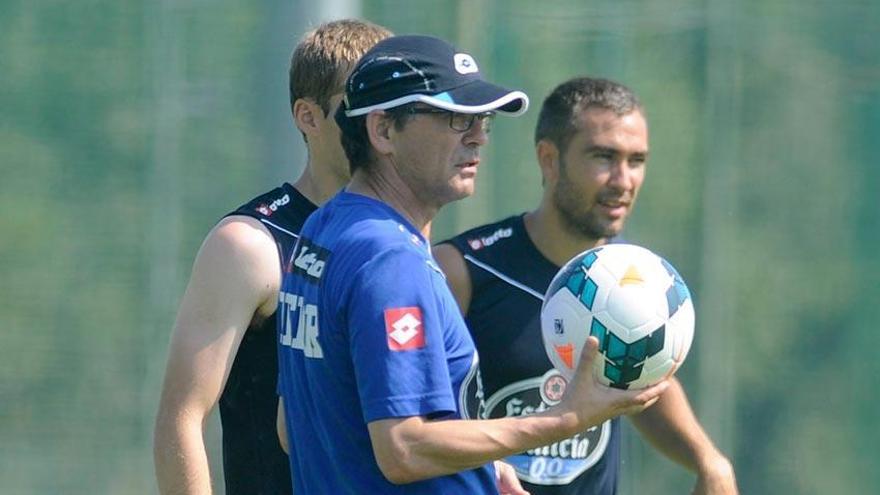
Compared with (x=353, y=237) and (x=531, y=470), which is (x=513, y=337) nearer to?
(x=531, y=470)

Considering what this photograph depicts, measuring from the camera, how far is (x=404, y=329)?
2869 millimetres

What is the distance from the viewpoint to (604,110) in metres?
4.70

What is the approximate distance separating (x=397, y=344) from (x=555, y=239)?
167 cm

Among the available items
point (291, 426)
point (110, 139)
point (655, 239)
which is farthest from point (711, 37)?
point (291, 426)

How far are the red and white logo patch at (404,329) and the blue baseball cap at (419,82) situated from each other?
0.43 meters

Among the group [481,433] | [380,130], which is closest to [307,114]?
[380,130]

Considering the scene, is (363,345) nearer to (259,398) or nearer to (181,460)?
(181,460)

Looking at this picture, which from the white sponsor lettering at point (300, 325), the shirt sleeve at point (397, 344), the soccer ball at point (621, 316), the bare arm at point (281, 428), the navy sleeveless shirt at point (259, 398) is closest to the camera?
the shirt sleeve at point (397, 344)

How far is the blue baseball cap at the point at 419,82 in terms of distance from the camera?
3.09 meters

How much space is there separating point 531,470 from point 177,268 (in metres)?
2.72

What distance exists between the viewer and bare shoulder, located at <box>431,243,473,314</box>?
4375mm

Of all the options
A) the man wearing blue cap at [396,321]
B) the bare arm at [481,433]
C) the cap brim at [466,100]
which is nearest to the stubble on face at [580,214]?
the man wearing blue cap at [396,321]

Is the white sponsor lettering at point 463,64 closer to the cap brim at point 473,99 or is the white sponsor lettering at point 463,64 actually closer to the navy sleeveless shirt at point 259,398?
the cap brim at point 473,99

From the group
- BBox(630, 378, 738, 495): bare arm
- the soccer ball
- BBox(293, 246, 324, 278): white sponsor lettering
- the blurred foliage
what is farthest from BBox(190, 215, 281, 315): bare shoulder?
the blurred foliage
